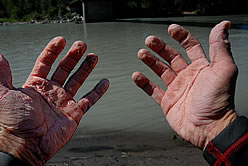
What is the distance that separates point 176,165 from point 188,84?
0.86 metres

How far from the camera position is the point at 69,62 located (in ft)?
7.45

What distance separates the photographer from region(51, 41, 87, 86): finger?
2223mm

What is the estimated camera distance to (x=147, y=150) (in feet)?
8.67

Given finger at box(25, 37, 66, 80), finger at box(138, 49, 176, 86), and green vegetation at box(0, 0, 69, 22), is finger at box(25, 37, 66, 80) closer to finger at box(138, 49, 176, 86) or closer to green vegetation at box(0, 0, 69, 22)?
finger at box(138, 49, 176, 86)

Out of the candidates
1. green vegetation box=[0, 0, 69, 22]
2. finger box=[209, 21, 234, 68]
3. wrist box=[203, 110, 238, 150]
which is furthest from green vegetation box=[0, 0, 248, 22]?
wrist box=[203, 110, 238, 150]

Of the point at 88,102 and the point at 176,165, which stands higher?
the point at 88,102

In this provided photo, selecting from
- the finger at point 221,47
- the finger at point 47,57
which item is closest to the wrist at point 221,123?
the finger at point 221,47

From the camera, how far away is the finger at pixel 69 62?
2.22 meters

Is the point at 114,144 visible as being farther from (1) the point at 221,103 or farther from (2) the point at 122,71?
(2) the point at 122,71

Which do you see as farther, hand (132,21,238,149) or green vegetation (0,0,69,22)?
green vegetation (0,0,69,22)

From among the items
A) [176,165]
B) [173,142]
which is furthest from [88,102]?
[173,142]

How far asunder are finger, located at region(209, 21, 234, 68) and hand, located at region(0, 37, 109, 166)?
112 centimetres

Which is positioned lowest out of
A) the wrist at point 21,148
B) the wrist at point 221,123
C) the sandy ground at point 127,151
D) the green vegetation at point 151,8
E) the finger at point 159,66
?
the sandy ground at point 127,151

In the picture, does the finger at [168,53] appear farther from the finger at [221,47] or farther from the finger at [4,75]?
the finger at [4,75]
